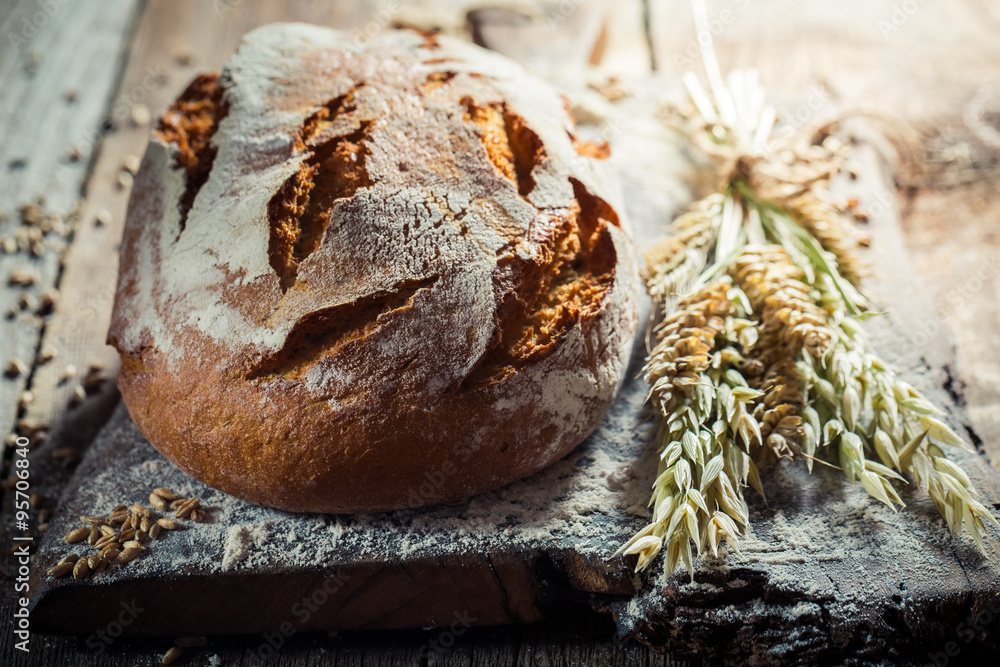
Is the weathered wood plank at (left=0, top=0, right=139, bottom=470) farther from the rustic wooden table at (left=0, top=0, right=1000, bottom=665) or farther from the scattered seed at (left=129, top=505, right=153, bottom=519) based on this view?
the scattered seed at (left=129, top=505, right=153, bottom=519)

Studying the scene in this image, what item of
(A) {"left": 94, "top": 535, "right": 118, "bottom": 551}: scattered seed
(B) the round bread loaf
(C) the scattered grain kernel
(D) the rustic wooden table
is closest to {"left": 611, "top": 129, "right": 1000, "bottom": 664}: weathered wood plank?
(D) the rustic wooden table

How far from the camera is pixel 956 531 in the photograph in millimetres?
1260

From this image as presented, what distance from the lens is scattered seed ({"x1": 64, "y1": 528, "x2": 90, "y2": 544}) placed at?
4.62 feet

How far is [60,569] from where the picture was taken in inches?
53.3

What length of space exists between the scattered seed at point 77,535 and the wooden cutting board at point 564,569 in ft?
0.07

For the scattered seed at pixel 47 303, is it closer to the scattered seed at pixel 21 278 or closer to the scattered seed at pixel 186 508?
the scattered seed at pixel 21 278

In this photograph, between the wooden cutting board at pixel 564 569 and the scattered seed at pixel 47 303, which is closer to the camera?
the wooden cutting board at pixel 564 569

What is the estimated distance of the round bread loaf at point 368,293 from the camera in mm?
1253

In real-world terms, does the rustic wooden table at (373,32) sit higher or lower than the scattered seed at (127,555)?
higher

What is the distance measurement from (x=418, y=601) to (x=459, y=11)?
6.49ft

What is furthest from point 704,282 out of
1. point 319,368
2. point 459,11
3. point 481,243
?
point 459,11

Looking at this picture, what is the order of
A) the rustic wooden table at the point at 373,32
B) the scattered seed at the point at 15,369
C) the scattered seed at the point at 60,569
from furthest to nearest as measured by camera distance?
1. the scattered seed at the point at 15,369
2. the rustic wooden table at the point at 373,32
3. the scattered seed at the point at 60,569

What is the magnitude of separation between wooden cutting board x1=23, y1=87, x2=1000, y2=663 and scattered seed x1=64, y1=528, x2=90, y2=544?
0.07 feet

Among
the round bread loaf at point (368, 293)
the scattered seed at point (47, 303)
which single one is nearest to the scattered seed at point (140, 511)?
the round bread loaf at point (368, 293)
